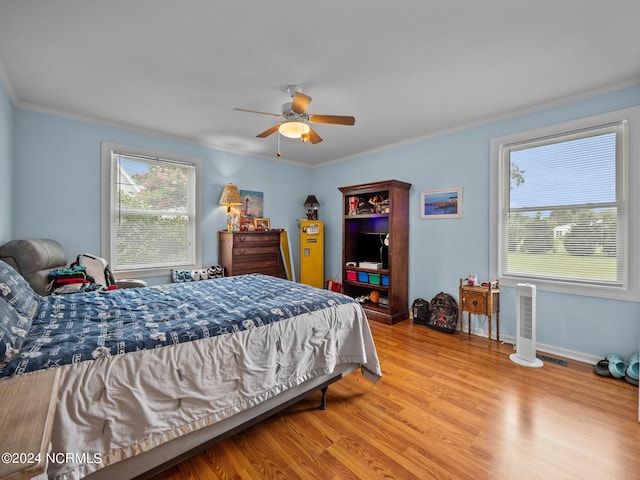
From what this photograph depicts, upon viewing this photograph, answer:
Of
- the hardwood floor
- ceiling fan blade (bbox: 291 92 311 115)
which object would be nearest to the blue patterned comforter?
the hardwood floor

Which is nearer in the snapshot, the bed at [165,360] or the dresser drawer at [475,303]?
the bed at [165,360]

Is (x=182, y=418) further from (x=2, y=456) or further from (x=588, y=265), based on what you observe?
(x=588, y=265)

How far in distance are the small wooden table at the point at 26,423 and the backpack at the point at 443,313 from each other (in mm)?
3667

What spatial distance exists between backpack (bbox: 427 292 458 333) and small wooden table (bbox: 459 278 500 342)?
0.20 metres

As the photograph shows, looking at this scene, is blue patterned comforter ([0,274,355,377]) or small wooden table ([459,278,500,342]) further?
small wooden table ([459,278,500,342])

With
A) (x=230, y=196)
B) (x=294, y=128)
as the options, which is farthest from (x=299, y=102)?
(x=230, y=196)

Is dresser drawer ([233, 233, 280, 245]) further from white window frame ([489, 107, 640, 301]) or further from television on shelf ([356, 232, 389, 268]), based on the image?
white window frame ([489, 107, 640, 301])

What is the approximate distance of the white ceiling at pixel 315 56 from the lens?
70.2 inches

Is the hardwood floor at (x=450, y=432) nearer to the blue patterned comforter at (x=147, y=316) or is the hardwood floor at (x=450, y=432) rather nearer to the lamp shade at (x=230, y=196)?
the blue patterned comforter at (x=147, y=316)

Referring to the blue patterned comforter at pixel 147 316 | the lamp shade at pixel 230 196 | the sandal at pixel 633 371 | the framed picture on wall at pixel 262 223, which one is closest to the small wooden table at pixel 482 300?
the sandal at pixel 633 371

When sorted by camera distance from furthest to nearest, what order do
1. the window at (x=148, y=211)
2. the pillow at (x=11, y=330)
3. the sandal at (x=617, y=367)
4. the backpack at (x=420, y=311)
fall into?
1. the backpack at (x=420, y=311)
2. the window at (x=148, y=211)
3. the sandal at (x=617, y=367)
4. the pillow at (x=11, y=330)

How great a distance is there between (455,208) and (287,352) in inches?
117

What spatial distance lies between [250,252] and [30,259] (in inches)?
92.1

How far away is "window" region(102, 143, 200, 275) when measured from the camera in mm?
3609
